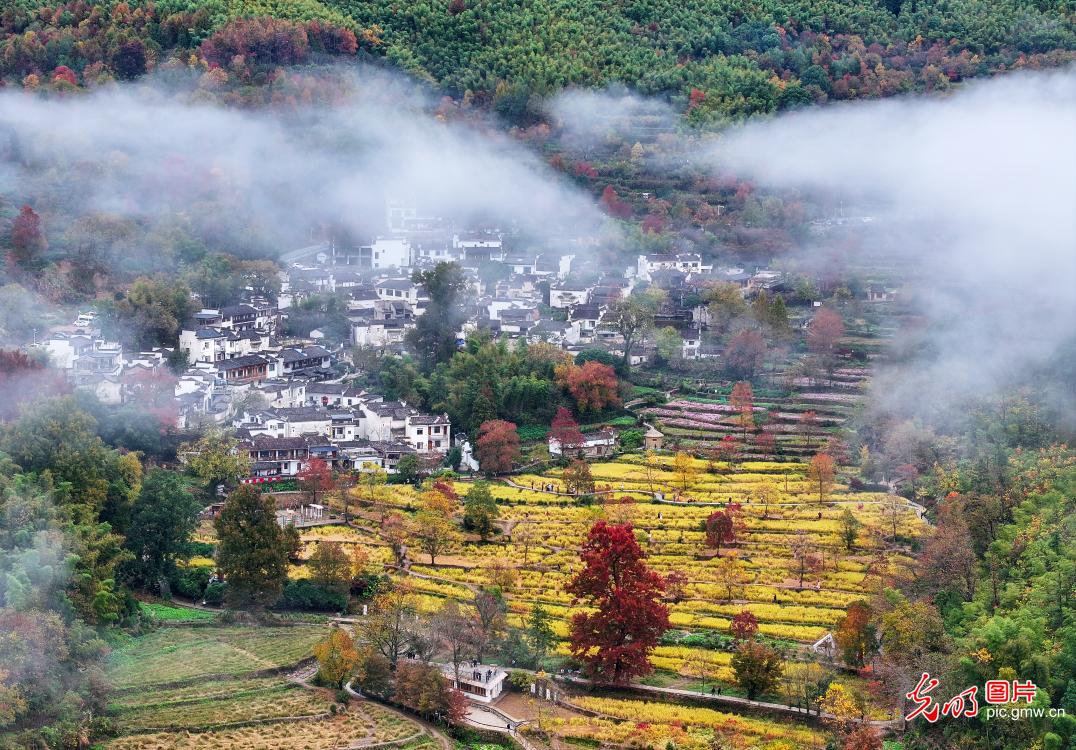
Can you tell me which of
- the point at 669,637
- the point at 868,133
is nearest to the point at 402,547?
the point at 669,637

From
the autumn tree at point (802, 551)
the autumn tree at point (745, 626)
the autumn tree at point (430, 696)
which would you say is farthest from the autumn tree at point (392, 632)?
the autumn tree at point (802, 551)

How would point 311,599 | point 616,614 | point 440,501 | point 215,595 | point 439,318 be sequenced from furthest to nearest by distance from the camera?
1. point 439,318
2. point 440,501
3. point 215,595
4. point 311,599
5. point 616,614

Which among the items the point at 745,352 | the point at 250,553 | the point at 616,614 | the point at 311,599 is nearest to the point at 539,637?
the point at 616,614

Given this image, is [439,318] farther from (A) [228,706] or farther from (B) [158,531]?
(A) [228,706]

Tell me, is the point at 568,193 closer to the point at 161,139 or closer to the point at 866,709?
the point at 161,139

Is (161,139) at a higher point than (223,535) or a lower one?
higher

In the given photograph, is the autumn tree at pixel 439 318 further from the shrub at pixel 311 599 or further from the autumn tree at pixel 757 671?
the autumn tree at pixel 757 671
